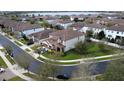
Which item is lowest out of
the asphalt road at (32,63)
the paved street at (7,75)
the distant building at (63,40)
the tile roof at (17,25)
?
the paved street at (7,75)

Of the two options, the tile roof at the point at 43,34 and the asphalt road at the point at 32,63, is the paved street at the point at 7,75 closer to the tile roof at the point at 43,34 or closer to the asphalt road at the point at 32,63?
the asphalt road at the point at 32,63

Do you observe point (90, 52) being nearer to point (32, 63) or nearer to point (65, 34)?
point (65, 34)

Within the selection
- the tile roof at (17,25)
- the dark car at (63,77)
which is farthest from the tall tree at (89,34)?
the tile roof at (17,25)

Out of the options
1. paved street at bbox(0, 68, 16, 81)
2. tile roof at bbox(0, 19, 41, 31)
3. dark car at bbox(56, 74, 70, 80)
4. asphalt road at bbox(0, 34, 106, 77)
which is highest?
tile roof at bbox(0, 19, 41, 31)

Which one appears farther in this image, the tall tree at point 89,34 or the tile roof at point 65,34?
the tall tree at point 89,34

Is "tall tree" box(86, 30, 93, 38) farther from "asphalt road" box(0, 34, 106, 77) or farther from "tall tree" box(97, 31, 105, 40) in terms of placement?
"asphalt road" box(0, 34, 106, 77)

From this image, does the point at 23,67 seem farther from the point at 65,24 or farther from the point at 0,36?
the point at 65,24

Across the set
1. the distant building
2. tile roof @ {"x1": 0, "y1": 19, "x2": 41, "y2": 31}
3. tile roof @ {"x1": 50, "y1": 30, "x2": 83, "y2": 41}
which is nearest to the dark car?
the distant building

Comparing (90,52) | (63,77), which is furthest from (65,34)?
(63,77)

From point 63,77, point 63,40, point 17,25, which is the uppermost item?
point 17,25

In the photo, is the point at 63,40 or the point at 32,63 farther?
the point at 32,63
